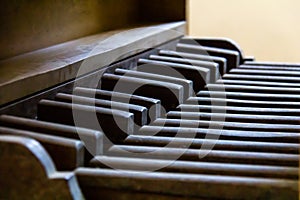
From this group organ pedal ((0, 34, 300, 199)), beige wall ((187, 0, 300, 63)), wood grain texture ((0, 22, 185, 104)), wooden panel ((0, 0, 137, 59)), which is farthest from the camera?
beige wall ((187, 0, 300, 63))

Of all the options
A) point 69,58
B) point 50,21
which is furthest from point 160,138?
point 50,21

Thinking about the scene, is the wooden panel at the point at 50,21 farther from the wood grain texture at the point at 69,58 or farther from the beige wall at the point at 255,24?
the beige wall at the point at 255,24

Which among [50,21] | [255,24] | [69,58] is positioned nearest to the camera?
[69,58]

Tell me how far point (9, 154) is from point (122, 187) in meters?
0.20

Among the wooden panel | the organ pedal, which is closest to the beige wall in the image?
the wooden panel

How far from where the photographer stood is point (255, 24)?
10.9 feet

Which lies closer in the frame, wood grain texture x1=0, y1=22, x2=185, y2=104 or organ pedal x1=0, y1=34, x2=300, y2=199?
organ pedal x1=0, y1=34, x2=300, y2=199

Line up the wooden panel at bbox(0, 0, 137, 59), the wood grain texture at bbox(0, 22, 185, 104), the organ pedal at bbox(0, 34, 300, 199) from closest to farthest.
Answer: the organ pedal at bbox(0, 34, 300, 199), the wood grain texture at bbox(0, 22, 185, 104), the wooden panel at bbox(0, 0, 137, 59)

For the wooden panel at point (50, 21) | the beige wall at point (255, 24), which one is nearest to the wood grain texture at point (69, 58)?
the wooden panel at point (50, 21)

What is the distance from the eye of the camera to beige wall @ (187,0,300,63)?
10.8ft

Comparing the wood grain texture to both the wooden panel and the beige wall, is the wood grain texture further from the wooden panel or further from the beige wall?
the beige wall

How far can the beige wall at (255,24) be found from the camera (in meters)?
3.28

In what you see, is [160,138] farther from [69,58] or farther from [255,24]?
[255,24]

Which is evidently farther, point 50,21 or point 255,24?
point 255,24
